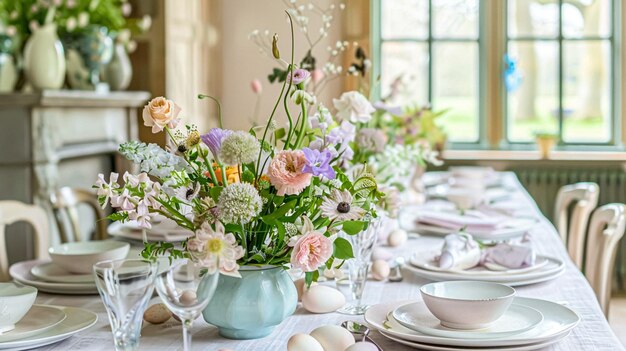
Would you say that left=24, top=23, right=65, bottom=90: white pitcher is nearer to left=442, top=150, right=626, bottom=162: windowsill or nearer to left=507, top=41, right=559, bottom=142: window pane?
left=442, top=150, right=626, bottom=162: windowsill

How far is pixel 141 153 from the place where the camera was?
1.25 metres

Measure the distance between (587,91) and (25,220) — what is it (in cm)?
371

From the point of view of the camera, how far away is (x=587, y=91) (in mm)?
5211

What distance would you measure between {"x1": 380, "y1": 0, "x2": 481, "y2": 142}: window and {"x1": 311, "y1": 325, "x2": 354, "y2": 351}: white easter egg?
414cm

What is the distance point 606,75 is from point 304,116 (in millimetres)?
4254

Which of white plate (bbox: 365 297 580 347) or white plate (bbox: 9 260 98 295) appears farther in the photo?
white plate (bbox: 9 260 98 295)

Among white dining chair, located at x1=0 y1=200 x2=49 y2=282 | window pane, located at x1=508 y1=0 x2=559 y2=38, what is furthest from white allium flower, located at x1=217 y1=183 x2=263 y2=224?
window pane, located at x1=508 y1=0 x2=559 y2=38

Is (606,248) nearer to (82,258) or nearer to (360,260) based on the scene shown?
(360,260)

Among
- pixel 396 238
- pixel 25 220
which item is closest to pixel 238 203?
pixel 396 238

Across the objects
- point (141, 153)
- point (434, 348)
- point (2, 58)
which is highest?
point (2, 58)

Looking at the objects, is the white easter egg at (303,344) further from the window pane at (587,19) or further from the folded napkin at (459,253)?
the window pane at (587,19)

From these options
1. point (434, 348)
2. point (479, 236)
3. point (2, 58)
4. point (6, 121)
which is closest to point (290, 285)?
point (434, 348)

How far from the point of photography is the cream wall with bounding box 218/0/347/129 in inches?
193

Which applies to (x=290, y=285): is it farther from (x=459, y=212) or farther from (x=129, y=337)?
(x=459, y=212)
